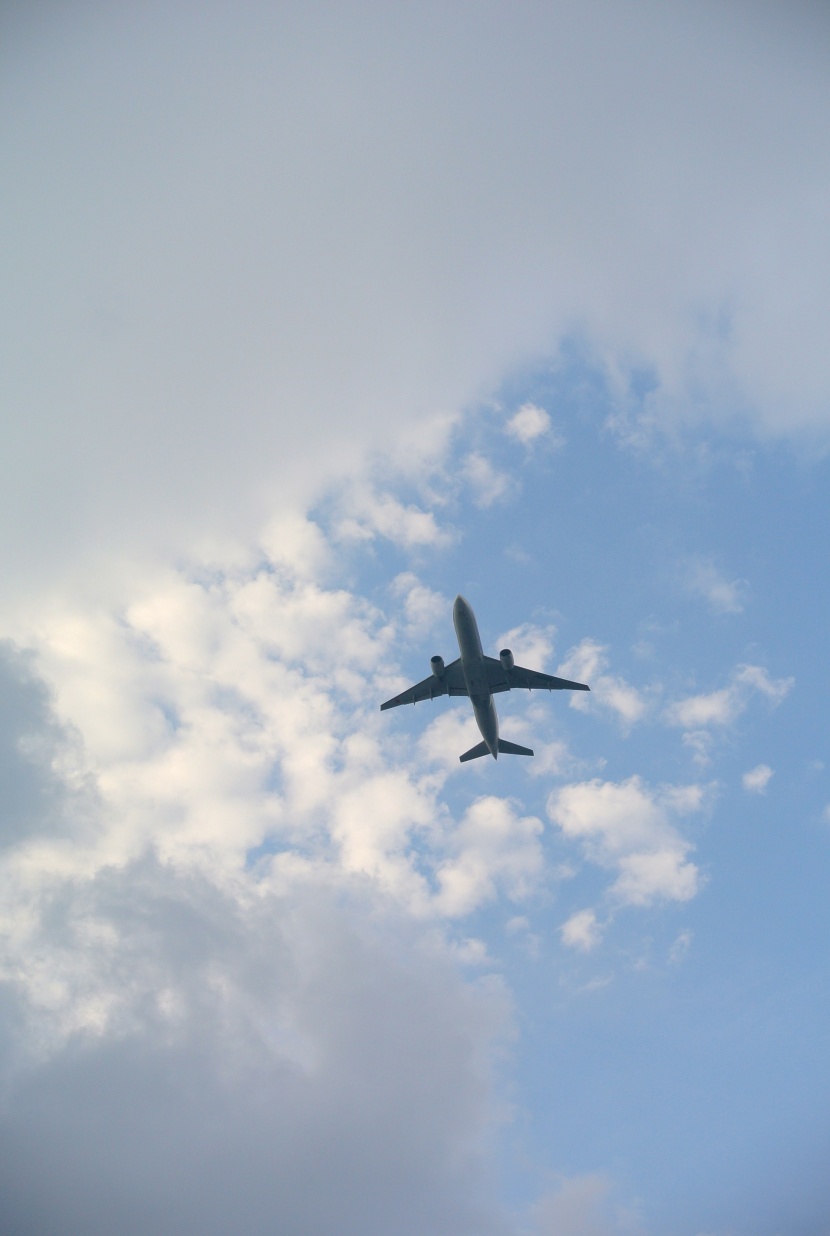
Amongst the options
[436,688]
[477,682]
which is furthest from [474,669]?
[436,688]

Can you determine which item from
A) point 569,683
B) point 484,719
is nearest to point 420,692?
point 484,719

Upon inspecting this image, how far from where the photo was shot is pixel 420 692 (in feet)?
240

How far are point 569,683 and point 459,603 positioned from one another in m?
17.9

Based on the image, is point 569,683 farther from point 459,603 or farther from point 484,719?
point 459,603

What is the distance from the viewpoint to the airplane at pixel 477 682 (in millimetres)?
61781

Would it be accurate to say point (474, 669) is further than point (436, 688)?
No

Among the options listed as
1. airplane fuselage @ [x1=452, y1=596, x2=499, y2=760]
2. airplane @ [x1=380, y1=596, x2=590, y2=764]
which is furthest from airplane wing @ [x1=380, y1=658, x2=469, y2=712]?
airplane fuselage @ [x1=452, y1=596, x2=499, y2=760]

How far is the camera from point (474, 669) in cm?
6338

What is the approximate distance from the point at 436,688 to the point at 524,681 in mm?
8167

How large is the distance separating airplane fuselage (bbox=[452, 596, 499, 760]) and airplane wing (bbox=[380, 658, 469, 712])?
4.34 m

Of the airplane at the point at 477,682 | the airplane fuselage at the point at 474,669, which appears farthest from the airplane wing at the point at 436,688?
the airplane fuselage at the point at 474,669

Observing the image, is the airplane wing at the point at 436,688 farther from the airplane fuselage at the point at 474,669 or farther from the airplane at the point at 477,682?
the airplane fuselage at the point at 474,669

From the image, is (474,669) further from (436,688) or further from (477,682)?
(436,688)

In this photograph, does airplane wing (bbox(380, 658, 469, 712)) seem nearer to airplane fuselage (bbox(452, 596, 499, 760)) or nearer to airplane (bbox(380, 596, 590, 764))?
airplane (bbox(380, 596, 590, 764))
